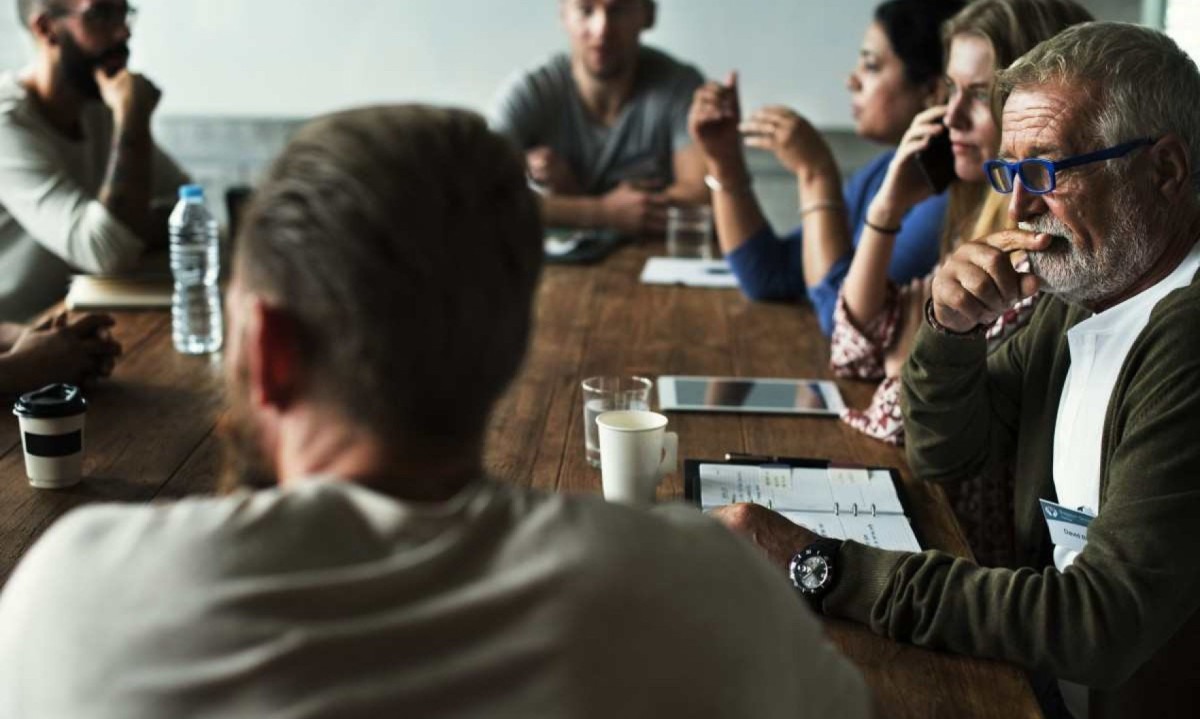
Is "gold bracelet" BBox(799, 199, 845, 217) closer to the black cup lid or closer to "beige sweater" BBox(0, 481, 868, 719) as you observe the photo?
the black cup lid

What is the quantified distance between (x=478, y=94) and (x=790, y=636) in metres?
3.97

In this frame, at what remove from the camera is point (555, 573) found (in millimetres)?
686

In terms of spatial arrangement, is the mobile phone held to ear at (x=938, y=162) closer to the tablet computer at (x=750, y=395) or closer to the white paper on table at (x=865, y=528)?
the tablet computer at (x=750, y=395)

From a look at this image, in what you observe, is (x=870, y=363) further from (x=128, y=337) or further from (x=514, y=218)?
(x=514, y=218)

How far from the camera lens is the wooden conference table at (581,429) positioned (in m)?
1.15

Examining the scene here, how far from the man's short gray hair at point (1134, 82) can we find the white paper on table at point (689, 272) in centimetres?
139

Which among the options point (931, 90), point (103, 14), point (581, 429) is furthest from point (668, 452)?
point (103, 14)

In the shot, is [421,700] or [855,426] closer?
[421,700]

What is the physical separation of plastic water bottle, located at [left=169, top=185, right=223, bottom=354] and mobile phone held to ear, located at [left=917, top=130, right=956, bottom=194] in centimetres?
122

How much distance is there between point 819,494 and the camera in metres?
1.54

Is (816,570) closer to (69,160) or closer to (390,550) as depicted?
(390,550)

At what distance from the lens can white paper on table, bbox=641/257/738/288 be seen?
283 cm

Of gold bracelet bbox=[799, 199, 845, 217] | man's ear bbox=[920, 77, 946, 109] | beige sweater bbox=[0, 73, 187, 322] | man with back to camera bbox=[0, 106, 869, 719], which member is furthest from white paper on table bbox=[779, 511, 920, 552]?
beige sweater bbox=[0, 73, 187, 322]

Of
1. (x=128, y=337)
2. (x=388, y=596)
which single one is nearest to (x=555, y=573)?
(x=388, y=596)
